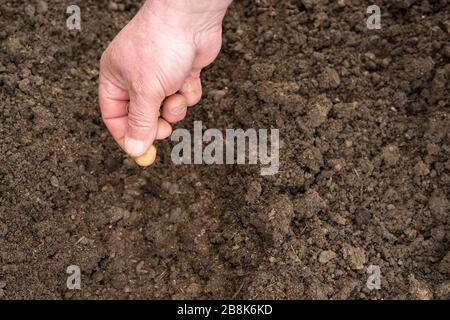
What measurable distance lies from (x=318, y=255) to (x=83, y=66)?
3.66 feet

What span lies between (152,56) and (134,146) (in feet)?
0.92

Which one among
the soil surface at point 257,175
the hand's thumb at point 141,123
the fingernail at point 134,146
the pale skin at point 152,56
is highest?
the pale skin at point 152,56

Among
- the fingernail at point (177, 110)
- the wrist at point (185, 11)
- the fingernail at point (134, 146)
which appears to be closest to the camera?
the wrist at point (185, 11)

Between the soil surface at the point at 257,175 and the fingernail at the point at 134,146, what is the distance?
32cm

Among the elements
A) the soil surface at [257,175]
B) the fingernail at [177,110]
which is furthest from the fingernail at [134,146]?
the soil surface at [257,175]

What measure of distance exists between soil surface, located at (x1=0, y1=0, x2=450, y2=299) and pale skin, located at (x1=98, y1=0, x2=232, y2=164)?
32 centimetres

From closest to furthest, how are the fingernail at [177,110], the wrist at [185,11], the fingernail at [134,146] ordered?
the wrist at [185,11] → the fingernail at [134,146] → the fingernail at [177,110]

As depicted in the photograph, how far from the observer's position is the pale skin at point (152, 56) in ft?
5.57

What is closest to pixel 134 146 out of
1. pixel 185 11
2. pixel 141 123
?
pixel 141 123

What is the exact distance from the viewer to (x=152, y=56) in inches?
66.7

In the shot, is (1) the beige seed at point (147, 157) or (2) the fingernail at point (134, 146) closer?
(2) the fingernail at point (134, 146)

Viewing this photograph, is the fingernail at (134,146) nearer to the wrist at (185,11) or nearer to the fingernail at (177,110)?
the fingernail at (177,110)

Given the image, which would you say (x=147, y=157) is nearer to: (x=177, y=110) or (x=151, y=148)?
(x=151, y=148)

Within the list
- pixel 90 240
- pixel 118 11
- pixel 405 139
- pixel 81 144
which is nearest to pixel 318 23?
pixel 405 139
